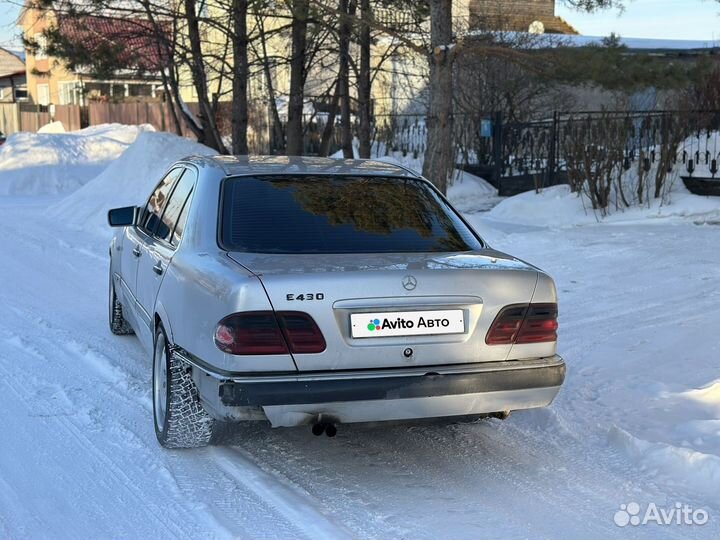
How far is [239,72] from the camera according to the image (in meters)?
16.3

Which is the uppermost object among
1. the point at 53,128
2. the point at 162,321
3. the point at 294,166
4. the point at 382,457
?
the point at 53,128

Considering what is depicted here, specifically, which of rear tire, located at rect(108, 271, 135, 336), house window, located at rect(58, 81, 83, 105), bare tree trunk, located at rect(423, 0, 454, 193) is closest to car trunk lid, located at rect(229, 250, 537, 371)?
rear tire, located at rect(108, 271, 135, 336)

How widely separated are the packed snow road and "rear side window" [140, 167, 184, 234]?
1.03m

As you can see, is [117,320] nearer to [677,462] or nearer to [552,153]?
[677,462]

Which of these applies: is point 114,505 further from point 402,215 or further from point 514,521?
point 402,215

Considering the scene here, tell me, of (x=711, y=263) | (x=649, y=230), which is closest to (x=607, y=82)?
(x=649, y=230)

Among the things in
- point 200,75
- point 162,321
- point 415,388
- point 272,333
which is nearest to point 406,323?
point 415,388

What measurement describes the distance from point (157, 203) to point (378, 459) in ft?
8.33

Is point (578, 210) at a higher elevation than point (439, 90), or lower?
lower

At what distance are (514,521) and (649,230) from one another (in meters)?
8.81

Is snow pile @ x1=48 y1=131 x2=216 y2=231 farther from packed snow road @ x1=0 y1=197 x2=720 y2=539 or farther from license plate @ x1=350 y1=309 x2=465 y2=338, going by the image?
license plate @ x1=350 y1=309 x2=465 y2=338

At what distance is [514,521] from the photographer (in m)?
3.82

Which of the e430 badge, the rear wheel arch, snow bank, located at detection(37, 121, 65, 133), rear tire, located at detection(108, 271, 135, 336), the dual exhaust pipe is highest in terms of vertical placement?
snow bank, located at detection(37, 121, 65, 133)

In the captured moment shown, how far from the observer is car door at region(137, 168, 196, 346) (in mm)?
5117
